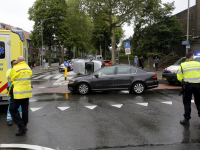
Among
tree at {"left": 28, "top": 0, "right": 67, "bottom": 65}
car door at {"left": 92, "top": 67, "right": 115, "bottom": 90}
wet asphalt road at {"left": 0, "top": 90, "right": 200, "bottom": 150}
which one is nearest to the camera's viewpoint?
wet asphalt road at {"left": 0, "top": 90, "right": 200, "bottom": 150}

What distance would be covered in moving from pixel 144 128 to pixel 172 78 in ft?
26.5

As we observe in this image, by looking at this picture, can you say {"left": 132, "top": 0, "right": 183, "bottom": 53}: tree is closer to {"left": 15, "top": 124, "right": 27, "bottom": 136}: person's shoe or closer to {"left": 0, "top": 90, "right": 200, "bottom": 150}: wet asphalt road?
{"left": 0, "top": 90, "right": 200, "bottom": 150}: wet asphalt road

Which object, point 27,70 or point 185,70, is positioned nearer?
point 27,70


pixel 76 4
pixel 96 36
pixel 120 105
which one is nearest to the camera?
pixel 120 105

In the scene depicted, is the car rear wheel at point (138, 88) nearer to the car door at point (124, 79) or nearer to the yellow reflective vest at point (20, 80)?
the car door at point (124, 79)

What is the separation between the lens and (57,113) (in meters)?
7.01

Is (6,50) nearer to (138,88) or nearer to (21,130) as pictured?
(21,130)

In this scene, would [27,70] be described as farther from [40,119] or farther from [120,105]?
[120,105]

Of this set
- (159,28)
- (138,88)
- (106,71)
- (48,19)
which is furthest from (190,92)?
(48,19)

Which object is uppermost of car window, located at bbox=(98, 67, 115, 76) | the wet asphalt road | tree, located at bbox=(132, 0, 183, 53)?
tree, located at bbox=(132, 0, 183, 53)

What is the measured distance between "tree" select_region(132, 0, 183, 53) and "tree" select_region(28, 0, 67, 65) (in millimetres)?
13933

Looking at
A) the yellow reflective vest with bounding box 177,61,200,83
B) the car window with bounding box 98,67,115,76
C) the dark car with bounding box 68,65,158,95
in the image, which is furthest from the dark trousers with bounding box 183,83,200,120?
the car window with bounding box 98,67,115,76

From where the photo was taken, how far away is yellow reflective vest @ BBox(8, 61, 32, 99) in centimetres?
499

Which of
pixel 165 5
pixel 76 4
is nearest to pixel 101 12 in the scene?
pixel 76 4
